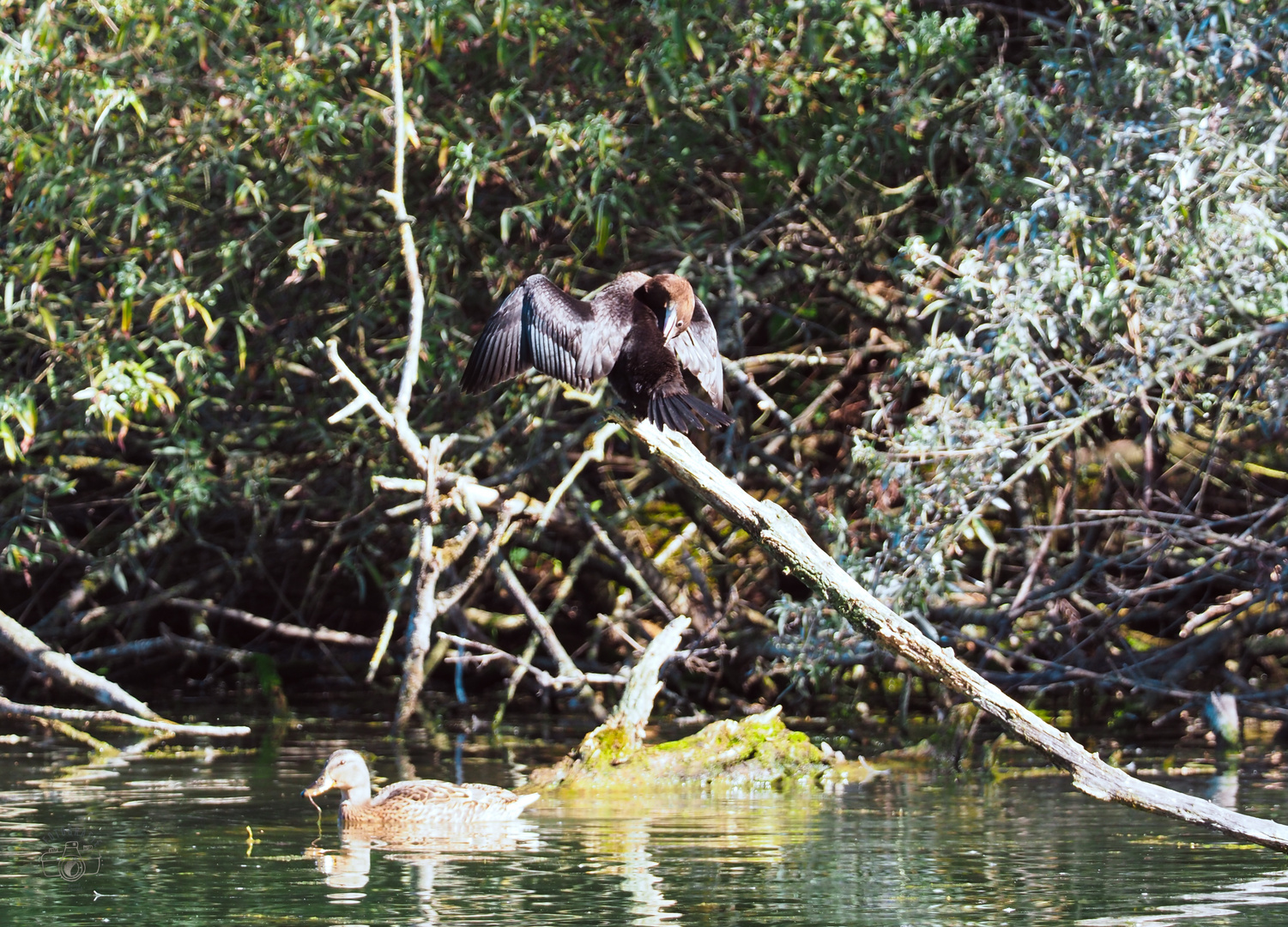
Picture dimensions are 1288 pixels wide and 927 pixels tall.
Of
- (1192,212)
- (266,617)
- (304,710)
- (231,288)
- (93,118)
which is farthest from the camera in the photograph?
(266,617)

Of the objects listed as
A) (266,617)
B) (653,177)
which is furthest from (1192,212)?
(266,617)

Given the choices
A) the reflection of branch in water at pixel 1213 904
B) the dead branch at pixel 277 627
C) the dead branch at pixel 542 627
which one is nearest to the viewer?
the reflection of branch in water at pixel 1213 904

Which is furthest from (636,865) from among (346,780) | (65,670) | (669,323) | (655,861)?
(65,670)

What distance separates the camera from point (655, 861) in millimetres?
4789

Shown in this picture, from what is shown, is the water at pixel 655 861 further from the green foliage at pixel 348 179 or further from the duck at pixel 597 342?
the green foliage at pixel 348 179

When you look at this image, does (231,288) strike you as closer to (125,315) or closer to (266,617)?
(125,315)

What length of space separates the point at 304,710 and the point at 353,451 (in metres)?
1.40

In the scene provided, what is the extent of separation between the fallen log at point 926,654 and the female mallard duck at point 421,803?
64.0 inches

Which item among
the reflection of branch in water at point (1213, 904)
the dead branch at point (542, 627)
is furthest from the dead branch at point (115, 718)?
the reflection of branch in water at point (1213, 904)

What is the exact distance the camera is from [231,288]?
848cm

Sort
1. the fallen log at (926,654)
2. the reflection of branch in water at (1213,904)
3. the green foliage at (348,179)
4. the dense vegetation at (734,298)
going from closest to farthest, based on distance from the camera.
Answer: the fallen log at (926,654) < the reflection of branch in water at (1213,904) < the dense vegetation at (734,298) < the green foliage at (348,179)

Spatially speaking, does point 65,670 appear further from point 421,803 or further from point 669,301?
point 669,301

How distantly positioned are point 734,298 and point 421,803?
327 centimetres

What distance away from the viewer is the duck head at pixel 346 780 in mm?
5836
